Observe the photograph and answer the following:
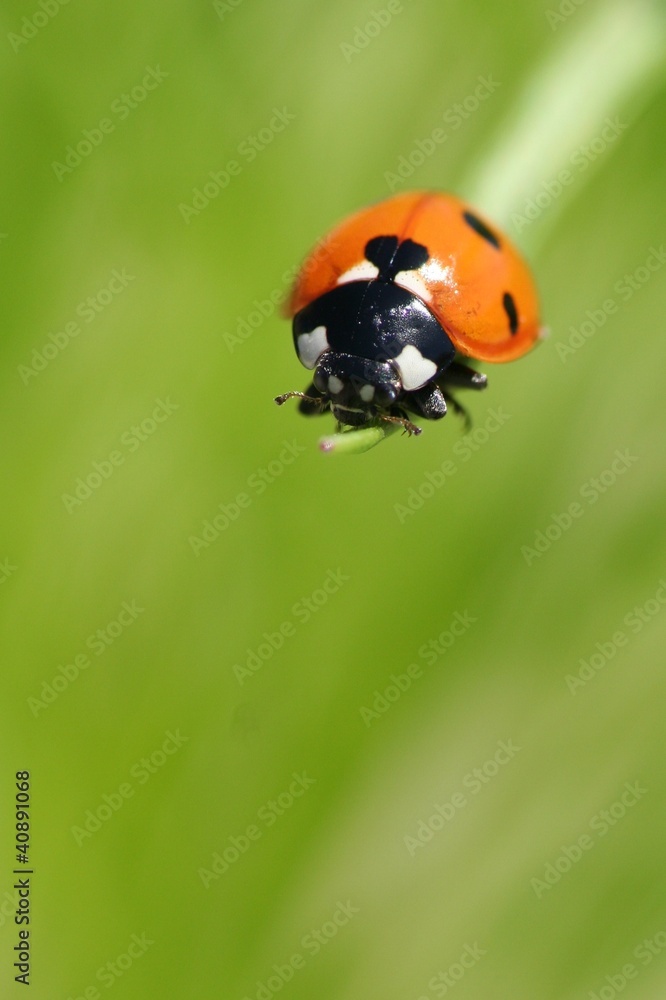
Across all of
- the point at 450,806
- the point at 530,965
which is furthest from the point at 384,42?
the point at 530,965

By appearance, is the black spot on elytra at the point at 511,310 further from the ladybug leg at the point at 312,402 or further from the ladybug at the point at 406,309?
the ladybug leg at the point at 312,402

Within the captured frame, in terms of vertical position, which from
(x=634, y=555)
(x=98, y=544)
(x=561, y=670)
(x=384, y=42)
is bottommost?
(x=98, y=544)

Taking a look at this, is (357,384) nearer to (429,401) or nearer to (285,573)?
(429,401)

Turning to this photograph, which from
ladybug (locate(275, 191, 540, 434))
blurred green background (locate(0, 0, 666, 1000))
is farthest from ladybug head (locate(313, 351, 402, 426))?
blurred green background (locate(0, 0, 666, 1000))

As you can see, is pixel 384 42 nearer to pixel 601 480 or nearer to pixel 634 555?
pixel 601 480

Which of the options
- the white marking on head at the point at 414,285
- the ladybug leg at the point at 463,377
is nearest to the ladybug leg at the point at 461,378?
the ladybug leg at the point at 463,377

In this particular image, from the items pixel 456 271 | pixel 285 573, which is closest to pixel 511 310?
pixel 456 271
